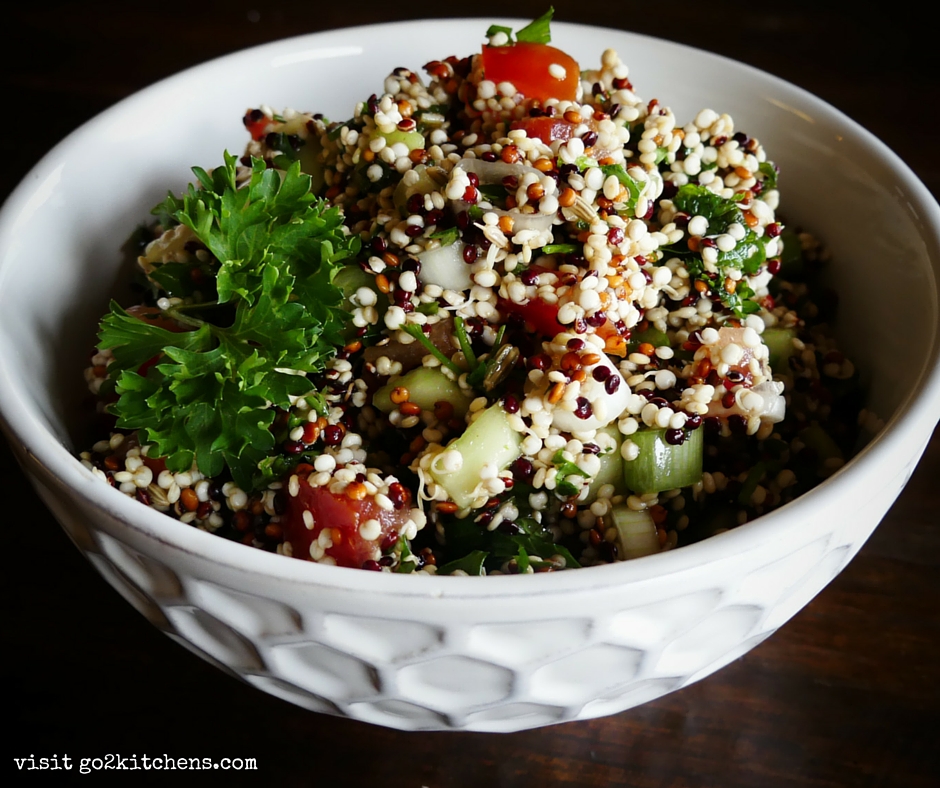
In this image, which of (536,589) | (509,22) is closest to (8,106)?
(509,22)

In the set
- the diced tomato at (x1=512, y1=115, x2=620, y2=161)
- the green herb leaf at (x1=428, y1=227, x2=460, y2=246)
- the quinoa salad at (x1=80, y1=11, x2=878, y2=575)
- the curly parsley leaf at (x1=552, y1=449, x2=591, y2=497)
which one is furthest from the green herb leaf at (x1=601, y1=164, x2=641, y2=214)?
the curly parsley leaf at (x1=552, y1=449, x2=591, y2=497)

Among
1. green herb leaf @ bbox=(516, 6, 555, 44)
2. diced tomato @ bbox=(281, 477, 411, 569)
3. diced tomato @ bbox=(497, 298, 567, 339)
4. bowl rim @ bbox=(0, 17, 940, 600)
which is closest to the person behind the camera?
bowl rim @ bbox=(0, 17, 940, 600)

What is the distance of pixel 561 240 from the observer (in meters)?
1.47

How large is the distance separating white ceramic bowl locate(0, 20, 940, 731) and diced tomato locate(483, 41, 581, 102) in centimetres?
52

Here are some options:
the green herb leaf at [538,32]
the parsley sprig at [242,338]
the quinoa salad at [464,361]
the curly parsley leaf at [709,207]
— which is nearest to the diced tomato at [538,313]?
the quinoa salad at [464,361]

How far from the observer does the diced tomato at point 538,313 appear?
55.3 inches

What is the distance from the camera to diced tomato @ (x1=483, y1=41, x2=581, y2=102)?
5.38ft

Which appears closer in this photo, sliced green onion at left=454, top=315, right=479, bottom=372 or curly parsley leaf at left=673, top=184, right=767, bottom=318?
sliced green onion at left=454, top=315, right=479, bottom=372

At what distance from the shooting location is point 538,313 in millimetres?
1421

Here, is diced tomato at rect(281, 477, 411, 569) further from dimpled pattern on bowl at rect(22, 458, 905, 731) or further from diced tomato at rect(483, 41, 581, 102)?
diced tomato at rect(483, 41, 581, 102)

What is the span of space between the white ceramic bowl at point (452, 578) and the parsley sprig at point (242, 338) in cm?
16

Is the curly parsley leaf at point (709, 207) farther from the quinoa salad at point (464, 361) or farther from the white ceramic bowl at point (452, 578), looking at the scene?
the white ceramic bowl at point (452, 578)

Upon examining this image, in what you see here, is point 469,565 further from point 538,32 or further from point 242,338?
point 538,32

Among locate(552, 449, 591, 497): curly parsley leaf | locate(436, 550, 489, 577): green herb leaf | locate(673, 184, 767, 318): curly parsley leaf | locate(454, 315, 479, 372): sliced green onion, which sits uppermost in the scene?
locate(673, 184, 767, 318): curly parsley leaf
